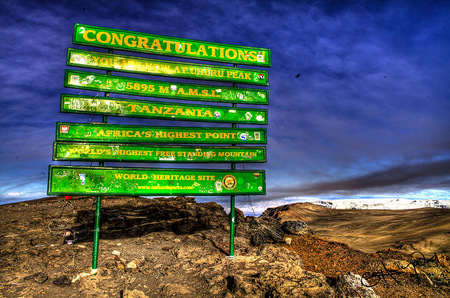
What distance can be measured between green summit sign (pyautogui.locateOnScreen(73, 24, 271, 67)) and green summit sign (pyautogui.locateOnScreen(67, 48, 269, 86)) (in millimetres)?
302

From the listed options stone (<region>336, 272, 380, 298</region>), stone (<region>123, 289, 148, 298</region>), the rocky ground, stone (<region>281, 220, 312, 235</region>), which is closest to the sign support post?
the rocky ground

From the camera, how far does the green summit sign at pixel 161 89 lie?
7.45m

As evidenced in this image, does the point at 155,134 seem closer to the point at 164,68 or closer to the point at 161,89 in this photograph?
the point at 161,89

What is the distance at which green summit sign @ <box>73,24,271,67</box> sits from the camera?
775cm

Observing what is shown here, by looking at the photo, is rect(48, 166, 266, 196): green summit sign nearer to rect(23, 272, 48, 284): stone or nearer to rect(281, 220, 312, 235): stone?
rect(23, 272, 48, 284): stone

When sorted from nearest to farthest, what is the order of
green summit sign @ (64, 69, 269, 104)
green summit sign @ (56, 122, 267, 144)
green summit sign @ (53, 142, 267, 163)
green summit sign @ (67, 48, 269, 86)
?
1. green summit sign @ (53, 142, 267, 163)
2. green summit sign @ (56, 122, 267, 144)
3. green summit sign @ (64, 69, 269, 104)
4. green summit sign @ (67, 48, 269, 86)

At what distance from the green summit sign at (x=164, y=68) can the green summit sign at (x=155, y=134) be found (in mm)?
1716

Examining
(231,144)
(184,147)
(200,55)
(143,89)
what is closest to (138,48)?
(143,89)

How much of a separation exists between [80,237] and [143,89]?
5.87 m

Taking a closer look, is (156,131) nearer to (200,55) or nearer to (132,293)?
(200,55)

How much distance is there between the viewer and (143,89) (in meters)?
7.86

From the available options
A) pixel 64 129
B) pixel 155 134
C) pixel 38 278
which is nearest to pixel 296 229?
pixel 155 134

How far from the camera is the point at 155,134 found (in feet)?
25.4

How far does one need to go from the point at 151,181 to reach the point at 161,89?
2.82 metres
